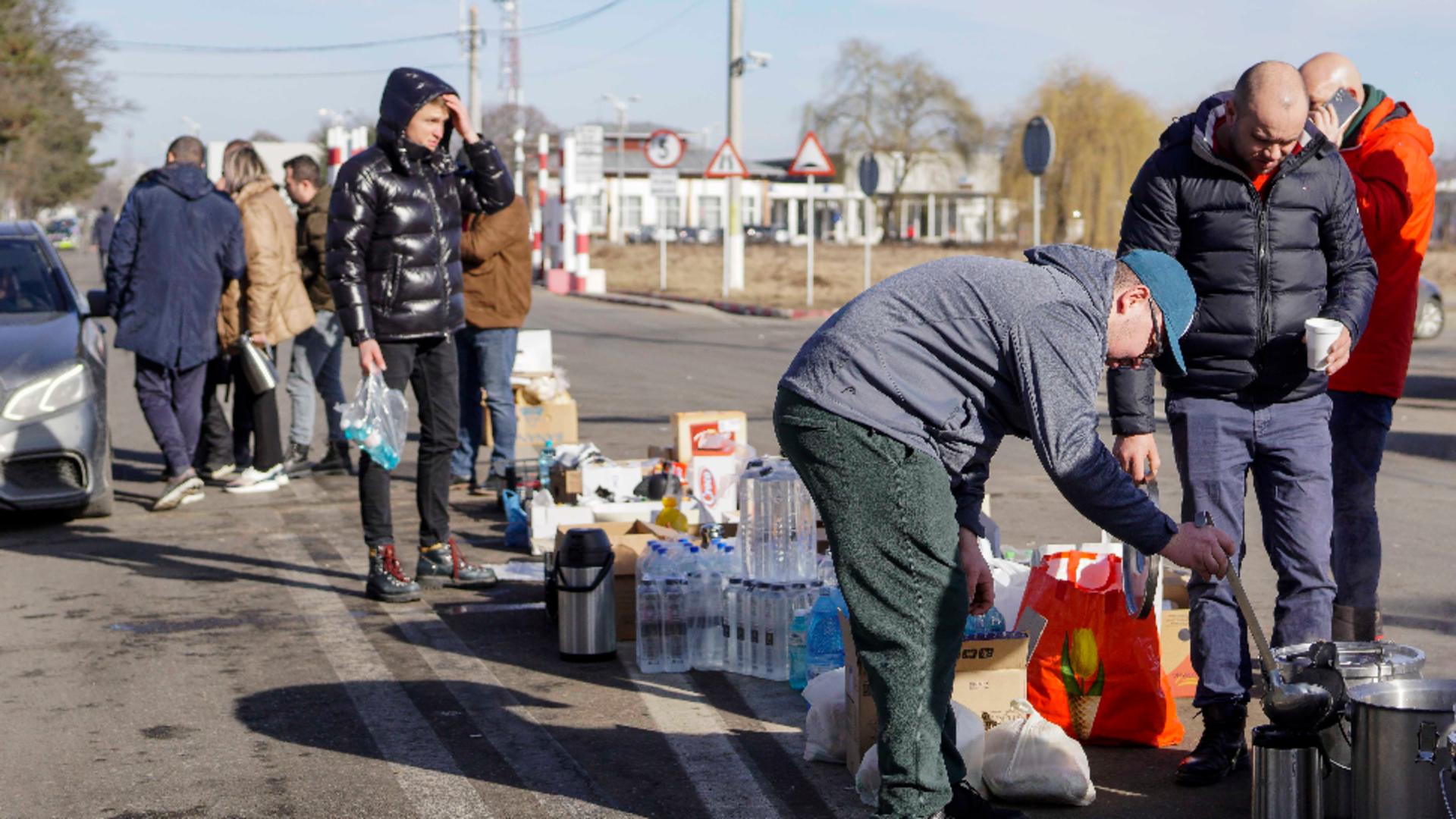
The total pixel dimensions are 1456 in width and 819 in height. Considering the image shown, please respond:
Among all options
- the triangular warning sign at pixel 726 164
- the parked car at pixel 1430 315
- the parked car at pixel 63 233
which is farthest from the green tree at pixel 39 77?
the parked car at pixel 1430 315

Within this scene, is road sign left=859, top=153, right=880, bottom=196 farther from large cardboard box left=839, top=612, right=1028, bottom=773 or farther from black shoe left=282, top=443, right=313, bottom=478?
large cardboard box left=839, top=612, right=1028, bottom=773

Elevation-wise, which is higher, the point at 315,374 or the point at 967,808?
the point at 315,374

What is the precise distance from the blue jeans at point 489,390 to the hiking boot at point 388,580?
2.38m

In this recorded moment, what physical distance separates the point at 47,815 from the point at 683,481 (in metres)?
4.16

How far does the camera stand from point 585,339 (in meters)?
22.8

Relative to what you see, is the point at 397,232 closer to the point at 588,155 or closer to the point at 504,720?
the point at 504,720

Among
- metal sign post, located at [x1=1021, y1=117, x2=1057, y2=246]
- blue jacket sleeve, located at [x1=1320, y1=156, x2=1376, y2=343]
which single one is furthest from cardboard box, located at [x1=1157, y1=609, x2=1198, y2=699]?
metal sign post, located at [x1=1021, y1=117, x2=1057, y2=246]

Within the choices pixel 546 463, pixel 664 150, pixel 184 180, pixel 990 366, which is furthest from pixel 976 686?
pixel 664 150

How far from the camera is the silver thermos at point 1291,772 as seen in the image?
3.95 meters

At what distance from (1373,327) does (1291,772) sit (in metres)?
2.01

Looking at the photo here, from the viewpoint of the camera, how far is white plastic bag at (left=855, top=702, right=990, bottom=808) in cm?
428

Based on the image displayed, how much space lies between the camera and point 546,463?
8875 mm

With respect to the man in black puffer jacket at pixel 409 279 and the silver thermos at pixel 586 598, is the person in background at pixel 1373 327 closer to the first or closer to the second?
the silver thermos at pixel 586 598

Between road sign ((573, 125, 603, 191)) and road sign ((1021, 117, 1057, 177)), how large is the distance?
786 inches
